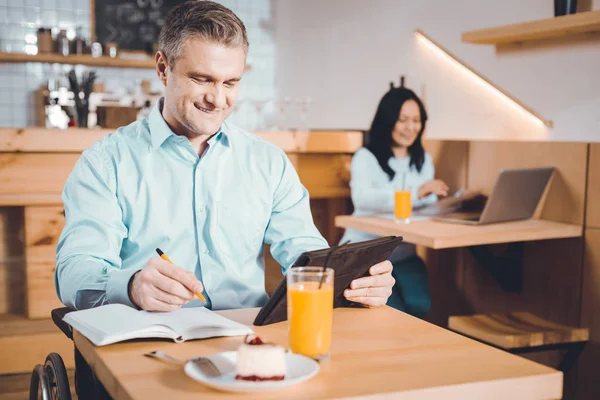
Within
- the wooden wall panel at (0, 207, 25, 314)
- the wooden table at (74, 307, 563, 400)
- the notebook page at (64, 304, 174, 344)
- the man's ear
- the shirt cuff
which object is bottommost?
the wooden wall panel at (0, 207, 25, 314)

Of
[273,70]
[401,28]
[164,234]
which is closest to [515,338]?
[164,234]

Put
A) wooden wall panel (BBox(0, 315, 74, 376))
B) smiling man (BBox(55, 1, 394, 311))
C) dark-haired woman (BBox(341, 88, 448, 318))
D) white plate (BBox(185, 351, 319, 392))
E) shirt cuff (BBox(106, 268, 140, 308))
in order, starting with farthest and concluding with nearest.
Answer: dark-haired woman (BBox(341, 88, 448, 318)), wooden wall panel (BBox(0, 315, 74, 376)), smiling man (BBox(55, 1, 394, 311)), shirt cuff (BBox(106, 268, 140, 308)), white plate (BBox(185, 351, 319, 392))

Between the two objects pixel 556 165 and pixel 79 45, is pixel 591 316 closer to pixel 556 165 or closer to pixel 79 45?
pixel 556 165

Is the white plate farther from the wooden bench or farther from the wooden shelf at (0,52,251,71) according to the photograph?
the wooden shelf at (0,52,251,71)

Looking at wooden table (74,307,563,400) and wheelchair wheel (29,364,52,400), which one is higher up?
wooden table (74,307,563,400)

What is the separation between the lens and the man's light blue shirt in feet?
5.53

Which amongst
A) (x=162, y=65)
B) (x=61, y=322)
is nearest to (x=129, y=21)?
(x=162, y=65)

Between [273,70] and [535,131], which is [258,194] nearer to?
[535,131]

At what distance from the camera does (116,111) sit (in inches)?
137

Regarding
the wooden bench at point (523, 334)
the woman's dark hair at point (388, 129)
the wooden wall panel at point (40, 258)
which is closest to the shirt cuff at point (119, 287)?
the wooden bench at point (523, 334)

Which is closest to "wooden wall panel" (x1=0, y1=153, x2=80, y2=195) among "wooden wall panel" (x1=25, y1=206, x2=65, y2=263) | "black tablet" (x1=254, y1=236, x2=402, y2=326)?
"wooden wall panel" (x1=25, y1=206, x2=65, y2=263)

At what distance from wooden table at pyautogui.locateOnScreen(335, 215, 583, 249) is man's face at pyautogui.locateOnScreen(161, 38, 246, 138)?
118 cm

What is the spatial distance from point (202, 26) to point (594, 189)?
6.39 ft

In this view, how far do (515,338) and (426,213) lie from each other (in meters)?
0.97
